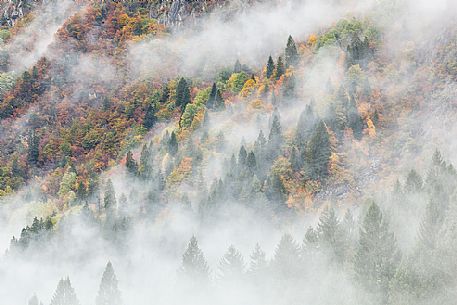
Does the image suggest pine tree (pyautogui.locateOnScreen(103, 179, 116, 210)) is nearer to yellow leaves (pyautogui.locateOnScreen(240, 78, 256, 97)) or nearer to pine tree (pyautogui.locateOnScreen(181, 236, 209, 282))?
yellow leaves (pyautogui.locateOnScreen(240, 78, 256, 97))

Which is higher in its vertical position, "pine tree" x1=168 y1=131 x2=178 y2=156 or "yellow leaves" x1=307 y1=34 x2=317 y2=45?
"yellow leaves" x1=307 y1=34 x2=317 y2=45

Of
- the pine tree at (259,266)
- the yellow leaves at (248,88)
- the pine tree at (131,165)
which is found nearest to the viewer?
the pine tree at (259,266)

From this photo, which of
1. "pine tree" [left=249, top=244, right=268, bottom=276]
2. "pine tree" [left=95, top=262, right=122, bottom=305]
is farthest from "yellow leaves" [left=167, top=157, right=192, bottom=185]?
"pine tree" [left=249, top=244, right=268, bottom=276]

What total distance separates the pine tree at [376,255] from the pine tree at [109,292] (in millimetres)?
37068

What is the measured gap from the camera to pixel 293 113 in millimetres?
158500

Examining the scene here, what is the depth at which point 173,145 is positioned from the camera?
6929 inches

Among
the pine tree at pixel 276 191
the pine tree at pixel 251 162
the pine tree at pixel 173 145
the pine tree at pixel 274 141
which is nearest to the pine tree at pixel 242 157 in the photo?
the pine tree at pixel 251 162

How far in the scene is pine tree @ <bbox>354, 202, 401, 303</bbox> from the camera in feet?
293

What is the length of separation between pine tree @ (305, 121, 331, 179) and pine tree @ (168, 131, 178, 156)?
4301 centimetres

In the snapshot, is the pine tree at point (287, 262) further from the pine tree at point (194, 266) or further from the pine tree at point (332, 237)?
the pine tree at point (194, 266)

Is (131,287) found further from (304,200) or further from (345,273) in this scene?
(345,273)

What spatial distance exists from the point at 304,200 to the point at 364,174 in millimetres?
11426

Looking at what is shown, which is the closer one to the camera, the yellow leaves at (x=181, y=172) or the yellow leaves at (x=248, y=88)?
the yellow leaves at (x=181, y=172)

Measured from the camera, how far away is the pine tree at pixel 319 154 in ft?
452
